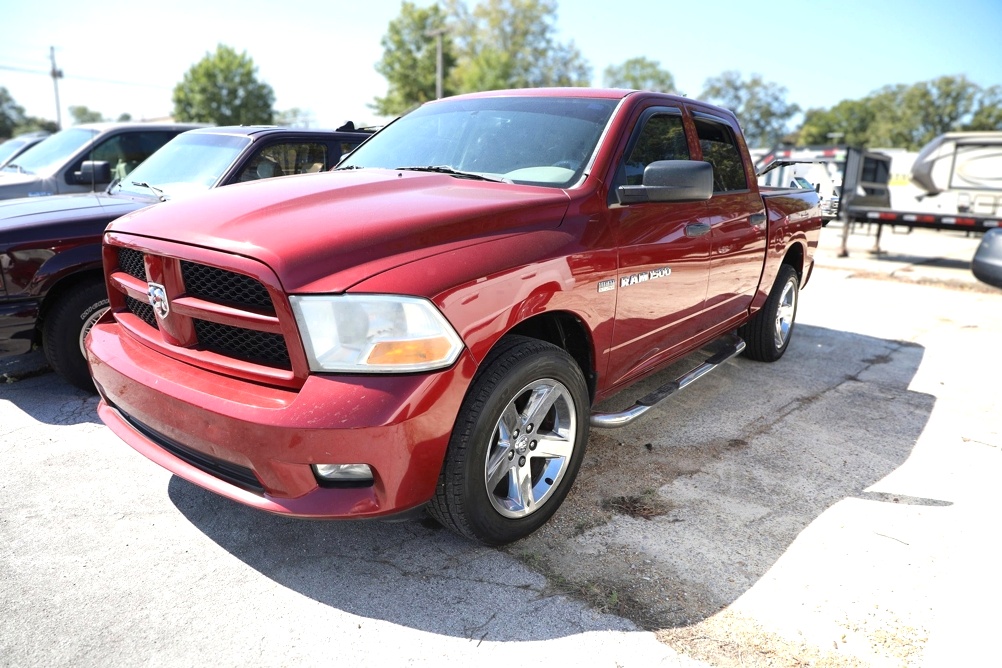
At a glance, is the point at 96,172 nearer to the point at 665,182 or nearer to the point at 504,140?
the point at 504,140

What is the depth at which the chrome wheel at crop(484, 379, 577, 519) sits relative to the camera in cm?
259

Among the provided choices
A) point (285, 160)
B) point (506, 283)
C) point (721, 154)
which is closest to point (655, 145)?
point (721, 154)

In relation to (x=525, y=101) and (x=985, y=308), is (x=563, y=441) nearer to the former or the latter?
(x=525, y=101)

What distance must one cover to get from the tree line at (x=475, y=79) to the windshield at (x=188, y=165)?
117ft

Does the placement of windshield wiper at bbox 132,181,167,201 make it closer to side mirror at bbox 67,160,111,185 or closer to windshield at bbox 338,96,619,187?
side mirror at bbox 67,160,111,185

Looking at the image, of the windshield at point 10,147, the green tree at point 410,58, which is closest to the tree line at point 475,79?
the green tree at point 410,58

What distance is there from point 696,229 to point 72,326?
3.66 metres

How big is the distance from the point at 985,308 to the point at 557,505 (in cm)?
773

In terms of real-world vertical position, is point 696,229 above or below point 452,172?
below

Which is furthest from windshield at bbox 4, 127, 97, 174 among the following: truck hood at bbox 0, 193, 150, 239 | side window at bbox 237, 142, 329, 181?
side window at bbox 237, 142, 329, 181

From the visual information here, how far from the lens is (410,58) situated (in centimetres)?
5581

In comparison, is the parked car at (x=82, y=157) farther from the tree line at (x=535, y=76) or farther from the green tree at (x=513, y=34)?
the green tree at (x=513, y=34)

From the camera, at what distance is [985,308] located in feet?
26.7

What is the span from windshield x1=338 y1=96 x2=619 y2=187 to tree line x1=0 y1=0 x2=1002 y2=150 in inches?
1476
